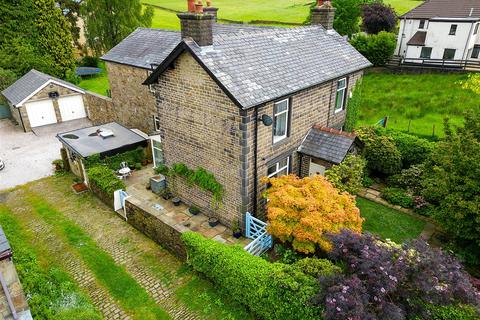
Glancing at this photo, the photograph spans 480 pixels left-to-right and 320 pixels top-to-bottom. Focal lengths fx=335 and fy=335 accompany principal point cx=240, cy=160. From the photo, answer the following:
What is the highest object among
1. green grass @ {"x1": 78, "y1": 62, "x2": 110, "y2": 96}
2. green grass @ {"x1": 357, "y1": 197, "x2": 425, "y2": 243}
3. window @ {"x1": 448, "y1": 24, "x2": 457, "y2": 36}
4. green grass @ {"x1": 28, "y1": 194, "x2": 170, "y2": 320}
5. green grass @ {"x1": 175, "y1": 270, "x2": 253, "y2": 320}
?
window @ {"x1": 448, "y1": 24, "x2": 457, "y2": 36}

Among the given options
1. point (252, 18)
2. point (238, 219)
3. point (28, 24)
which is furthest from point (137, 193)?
point (252, 18)

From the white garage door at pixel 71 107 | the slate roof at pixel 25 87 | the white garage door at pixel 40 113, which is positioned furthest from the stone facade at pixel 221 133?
the white garage door at pixel 71 107

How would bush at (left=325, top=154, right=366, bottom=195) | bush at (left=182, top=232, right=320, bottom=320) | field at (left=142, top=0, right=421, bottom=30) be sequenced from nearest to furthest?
bush at (left=182, top=232, right=320, bottom=320) → bush at (left=325, top=154, right=366, bottom=195) → field at (left=142, top=0, right=421, bottom=30)

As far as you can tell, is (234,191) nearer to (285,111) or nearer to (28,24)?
(285,111)

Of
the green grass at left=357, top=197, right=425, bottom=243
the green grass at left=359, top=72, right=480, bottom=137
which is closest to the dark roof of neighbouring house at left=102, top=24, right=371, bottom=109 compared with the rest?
the green grass at left=357, top=197, right=425, bottom=243

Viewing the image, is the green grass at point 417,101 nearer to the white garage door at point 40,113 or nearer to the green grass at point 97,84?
the white garage door at point 40,113

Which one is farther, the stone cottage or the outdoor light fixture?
the outdoor light fixture

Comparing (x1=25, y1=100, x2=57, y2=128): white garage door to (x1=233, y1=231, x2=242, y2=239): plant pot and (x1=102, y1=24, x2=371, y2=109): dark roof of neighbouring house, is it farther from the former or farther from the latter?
(x1=233, y1=231, x2=242, y2=239): plant pot
